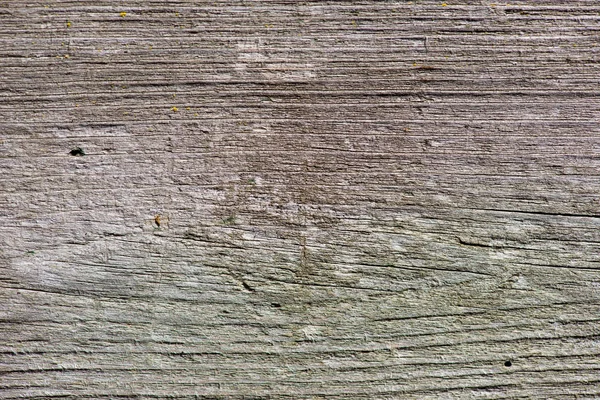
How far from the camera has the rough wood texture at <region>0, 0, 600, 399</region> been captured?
1.27 meters

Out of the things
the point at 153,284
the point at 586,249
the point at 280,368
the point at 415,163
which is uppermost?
the point at 415,163

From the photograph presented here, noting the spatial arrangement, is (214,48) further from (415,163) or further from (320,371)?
(320,371)

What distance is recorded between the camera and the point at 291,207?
4.28 ft

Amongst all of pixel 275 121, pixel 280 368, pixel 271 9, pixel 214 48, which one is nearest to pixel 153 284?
pixel 280 368

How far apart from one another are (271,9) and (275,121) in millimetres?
280

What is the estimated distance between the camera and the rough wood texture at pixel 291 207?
1.27 metres

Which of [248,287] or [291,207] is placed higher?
[291,207]

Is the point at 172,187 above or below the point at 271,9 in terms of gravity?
below

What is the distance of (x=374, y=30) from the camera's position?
140 centimetres

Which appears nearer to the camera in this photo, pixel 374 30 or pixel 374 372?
pixel 374 372

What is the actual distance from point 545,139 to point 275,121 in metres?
0.62

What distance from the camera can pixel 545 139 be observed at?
4.41 ft

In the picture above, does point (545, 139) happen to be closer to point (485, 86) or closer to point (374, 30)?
point (485, 86)

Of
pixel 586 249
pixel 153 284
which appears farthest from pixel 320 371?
pixel 586 249
